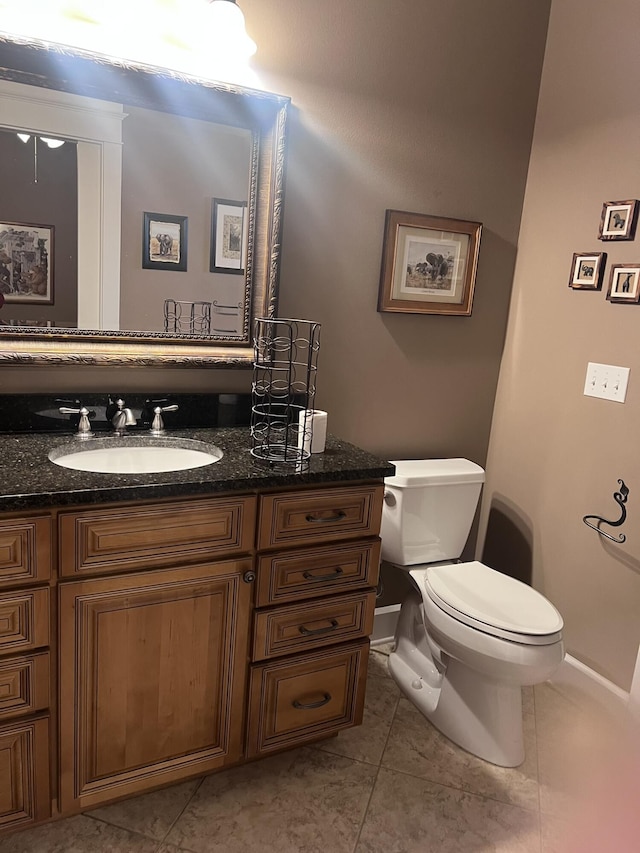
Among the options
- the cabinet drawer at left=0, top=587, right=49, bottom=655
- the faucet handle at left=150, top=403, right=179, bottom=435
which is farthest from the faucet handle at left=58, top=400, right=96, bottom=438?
the cabinet drawer at left=0, top=587, right=49, bottom=655

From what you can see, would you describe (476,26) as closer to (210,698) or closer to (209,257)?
(209,257)

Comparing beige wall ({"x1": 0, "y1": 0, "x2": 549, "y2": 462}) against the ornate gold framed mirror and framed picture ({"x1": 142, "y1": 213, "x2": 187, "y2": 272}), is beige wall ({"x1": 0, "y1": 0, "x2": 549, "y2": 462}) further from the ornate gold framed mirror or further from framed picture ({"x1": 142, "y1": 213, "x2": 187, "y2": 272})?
framed picture ({"x1": 142, "y1": 213, "x2": 187, "y2": 272})

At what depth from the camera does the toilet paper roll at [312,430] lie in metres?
1.75

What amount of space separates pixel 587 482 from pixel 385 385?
0.77m

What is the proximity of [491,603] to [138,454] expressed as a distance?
1.11 meters

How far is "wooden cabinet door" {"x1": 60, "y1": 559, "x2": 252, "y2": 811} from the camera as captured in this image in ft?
4.69

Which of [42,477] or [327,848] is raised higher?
[42,477]

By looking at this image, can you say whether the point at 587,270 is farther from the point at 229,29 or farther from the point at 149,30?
the point at 149,30

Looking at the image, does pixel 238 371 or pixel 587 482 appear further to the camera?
pixel 587 482

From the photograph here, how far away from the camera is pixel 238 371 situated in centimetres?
205

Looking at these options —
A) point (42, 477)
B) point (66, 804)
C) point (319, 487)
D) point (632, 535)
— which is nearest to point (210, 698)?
point (66, 804)

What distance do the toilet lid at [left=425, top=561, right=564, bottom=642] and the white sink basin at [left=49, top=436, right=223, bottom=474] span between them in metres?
0.81

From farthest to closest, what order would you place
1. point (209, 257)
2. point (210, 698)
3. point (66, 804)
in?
point (209, 257) < point (210, 698) < point (66, 804)

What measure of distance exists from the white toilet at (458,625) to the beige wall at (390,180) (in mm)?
286
